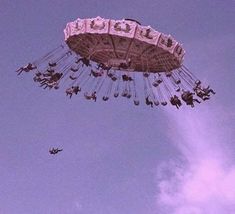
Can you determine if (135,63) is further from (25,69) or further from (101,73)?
(25,69)

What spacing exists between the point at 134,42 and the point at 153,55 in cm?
293

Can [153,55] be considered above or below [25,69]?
above

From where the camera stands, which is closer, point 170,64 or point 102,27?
point 102,27

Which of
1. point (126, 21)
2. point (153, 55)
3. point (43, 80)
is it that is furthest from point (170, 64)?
point (43, 80)

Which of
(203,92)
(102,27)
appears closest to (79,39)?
(102,27)

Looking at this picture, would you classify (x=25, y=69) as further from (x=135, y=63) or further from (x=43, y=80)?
(x=135, y=63)

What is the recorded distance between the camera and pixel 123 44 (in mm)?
60000

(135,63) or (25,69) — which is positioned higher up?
(135,63)

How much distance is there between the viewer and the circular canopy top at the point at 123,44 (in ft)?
193

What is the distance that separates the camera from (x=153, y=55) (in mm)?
61719

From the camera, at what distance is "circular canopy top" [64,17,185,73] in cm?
5888

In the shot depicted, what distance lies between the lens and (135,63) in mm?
63031

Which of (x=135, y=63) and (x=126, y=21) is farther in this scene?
(x=135, y=63)

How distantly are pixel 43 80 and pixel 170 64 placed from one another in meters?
11.1
